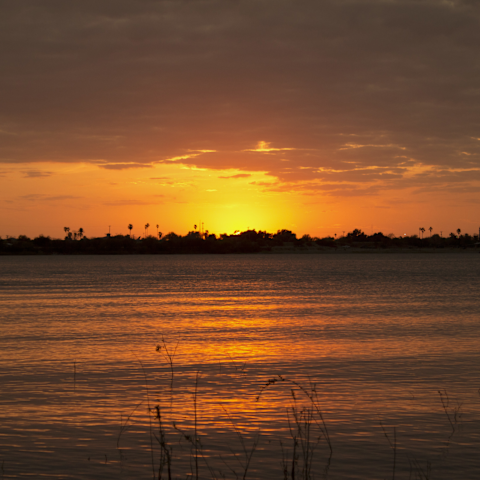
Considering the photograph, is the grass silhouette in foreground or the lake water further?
the lake water

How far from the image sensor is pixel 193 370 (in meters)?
21.4

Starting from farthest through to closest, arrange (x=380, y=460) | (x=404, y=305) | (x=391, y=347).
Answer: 1. (x=404, y=305)
2. (x=391, y=347)
3. (x=380, y=460)

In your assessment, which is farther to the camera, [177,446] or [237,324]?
[237,324]

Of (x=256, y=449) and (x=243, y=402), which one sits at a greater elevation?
(x=256, y=449)

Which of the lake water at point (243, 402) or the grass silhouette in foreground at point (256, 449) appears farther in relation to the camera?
the lake water at point (243, 402)

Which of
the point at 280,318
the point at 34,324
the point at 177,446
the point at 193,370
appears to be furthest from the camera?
the point at 280,318

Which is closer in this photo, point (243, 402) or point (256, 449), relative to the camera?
point (256, 449)

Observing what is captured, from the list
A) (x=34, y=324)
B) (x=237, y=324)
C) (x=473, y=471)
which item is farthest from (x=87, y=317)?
(x=473, y=471)

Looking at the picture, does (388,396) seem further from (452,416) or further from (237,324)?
(237,324)

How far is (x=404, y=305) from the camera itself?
53750 millimetres

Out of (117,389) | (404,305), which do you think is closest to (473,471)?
(117,389)

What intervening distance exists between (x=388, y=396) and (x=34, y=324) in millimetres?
27763

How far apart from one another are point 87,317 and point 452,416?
110 ft

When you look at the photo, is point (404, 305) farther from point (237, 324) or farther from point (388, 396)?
point (388, 396)
